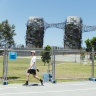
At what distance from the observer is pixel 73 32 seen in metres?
92.1

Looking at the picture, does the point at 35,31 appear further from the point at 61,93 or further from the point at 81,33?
the point at 61,93

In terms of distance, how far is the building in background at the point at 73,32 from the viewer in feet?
299

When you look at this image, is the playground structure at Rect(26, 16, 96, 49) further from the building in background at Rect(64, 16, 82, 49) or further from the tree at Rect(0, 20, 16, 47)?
the tree at Rect(0, 20, 16, 47)

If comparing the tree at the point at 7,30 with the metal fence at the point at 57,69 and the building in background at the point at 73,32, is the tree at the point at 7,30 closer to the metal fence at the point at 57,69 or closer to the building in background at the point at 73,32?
the metal fence at the point at 57,69

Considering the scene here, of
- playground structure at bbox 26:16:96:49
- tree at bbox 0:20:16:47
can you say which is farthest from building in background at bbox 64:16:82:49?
tree at bbox 0:20:16:47

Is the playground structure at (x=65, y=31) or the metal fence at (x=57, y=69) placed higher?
the playground structure at (x=65, y=31)

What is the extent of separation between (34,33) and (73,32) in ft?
62.7

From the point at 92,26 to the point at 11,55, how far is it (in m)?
76.3

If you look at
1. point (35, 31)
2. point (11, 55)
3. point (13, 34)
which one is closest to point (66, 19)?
point (35, 31)

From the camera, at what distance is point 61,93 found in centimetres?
800

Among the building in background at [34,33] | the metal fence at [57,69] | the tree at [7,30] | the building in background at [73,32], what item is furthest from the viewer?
the building in background at [34,33]

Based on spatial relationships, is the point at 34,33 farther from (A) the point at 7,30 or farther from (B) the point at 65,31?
(A) the point at 7,30

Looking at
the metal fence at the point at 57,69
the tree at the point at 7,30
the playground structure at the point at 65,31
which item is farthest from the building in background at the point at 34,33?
the metal fence at the point at 57,69

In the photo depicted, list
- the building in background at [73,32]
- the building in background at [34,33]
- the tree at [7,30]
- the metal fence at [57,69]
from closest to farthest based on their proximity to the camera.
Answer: the metal fence at [57,69] → the tree at [7,30] → the building in background at [73,32] → the building in background at [34,33]
